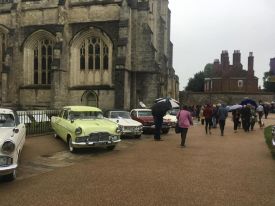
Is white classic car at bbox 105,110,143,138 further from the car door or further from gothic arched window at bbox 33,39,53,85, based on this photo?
gothic arched window at bbox 33,39,53,85

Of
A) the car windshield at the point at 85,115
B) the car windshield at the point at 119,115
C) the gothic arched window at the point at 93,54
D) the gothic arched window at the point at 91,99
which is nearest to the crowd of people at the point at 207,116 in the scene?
the car windshield at the point at 119,115

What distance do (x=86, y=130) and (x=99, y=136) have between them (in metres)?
0.51

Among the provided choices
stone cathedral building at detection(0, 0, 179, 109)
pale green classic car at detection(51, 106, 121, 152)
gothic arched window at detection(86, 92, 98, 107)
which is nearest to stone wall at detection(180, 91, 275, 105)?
stone cathedral building at detection(0, 0, 179, 109)

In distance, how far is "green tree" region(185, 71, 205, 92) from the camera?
275 feet

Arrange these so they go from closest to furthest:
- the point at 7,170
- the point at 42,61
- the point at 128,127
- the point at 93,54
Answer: the point at 7,170 < the point at 128,127 < the point at 93,54 < the point at 42,61

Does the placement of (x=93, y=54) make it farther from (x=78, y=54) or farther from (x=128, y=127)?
(x=128, y=127)

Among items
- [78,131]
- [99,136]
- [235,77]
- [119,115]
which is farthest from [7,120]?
[235,77]

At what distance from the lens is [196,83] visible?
280 feet

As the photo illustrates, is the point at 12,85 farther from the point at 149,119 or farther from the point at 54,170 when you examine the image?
the point at 54,170

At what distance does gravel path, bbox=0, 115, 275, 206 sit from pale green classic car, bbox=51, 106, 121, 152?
439mm

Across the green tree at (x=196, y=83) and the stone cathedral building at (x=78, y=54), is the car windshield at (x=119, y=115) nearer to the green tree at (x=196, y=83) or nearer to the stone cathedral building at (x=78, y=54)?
the stone cathedral building at (x=78, y=54)

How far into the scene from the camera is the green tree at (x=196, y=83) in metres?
83.8

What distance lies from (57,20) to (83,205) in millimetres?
26990

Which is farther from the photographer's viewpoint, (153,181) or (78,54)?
(78,54)
